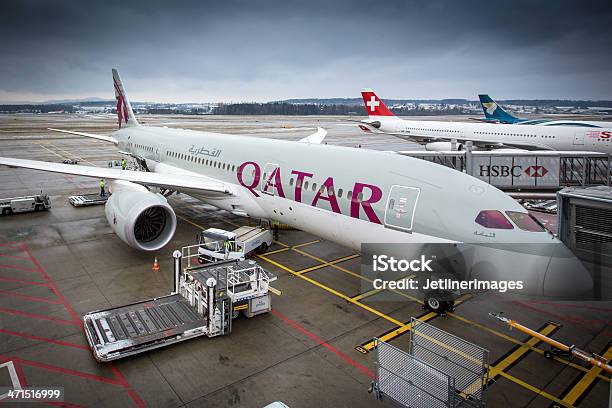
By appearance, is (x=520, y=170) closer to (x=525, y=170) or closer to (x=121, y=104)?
(x=525, y=170)

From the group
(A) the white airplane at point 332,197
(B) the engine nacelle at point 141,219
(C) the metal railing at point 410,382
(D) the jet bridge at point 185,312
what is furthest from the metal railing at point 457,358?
(B) the engine nacelle at point 141,219

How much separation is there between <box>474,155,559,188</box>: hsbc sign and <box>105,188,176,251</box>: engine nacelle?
15.6 m

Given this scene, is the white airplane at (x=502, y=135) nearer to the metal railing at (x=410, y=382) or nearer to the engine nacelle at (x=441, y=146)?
the engine nacelle at (x=441, y=146)

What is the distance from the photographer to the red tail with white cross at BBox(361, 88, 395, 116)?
2181 inches

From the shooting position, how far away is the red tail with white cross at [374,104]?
55406 mm

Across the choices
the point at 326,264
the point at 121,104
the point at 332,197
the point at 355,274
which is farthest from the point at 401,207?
the point at 121,104

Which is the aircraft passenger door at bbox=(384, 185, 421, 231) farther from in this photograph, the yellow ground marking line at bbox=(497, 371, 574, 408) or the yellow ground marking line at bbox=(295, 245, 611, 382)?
the yellow ground marking line at bbox=(497, 371, 574, 408)

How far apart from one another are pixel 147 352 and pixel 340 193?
6.45 m

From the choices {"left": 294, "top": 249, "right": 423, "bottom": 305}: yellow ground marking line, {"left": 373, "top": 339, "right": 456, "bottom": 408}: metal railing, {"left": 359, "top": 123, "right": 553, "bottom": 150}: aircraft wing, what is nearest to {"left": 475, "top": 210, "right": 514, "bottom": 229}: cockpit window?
{"left": 294, "top": 249, "right": 423, "bottom": 305}: yellow ground marking line

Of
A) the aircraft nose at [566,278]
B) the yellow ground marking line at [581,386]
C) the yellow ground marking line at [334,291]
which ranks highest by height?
the aircraft nose at [566,278]

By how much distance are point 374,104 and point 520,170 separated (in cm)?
3668

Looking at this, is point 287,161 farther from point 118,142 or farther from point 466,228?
point 118,142

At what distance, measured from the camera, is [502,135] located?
132ft

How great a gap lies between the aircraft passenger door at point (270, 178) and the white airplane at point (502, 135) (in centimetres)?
2954
